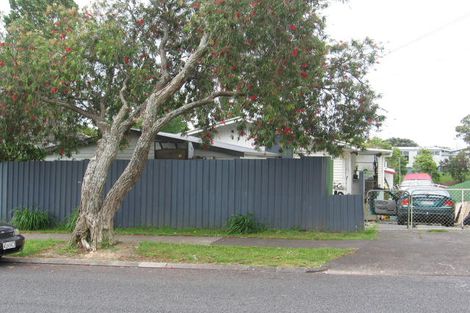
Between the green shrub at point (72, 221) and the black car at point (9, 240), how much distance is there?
11.7 ft

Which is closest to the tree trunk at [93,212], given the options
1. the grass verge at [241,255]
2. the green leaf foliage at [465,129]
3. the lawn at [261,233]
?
the grass verge at [241,255]

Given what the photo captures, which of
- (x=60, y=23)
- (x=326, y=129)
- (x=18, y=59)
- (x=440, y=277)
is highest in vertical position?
(x=60, y=23)

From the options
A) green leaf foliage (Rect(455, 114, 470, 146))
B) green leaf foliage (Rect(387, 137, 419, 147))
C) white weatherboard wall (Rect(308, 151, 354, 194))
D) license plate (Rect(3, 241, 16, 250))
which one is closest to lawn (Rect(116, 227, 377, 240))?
license plate (Rect(3, 241, 16, 250))

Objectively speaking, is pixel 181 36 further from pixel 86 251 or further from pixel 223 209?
pixel 86 251

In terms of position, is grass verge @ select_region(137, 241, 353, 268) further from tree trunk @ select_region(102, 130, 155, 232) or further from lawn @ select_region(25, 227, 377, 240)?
lawn @ select_region(25, 227, 377, 240)

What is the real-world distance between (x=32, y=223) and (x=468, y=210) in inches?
530

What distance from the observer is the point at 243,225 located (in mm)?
12469

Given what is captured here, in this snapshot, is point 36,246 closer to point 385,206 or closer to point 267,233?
point 267,233

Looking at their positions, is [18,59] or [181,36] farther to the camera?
[181,36]

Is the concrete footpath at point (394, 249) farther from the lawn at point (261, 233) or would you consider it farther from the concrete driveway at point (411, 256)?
the lawn at point (261, 233)

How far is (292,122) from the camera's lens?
11875 millimetres

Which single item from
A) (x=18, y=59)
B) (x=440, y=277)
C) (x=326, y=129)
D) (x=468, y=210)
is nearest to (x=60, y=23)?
(x=18, y=59)

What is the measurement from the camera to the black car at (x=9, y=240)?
9156 millimetres

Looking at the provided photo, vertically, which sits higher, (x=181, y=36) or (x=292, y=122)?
(x=181, y=36)
